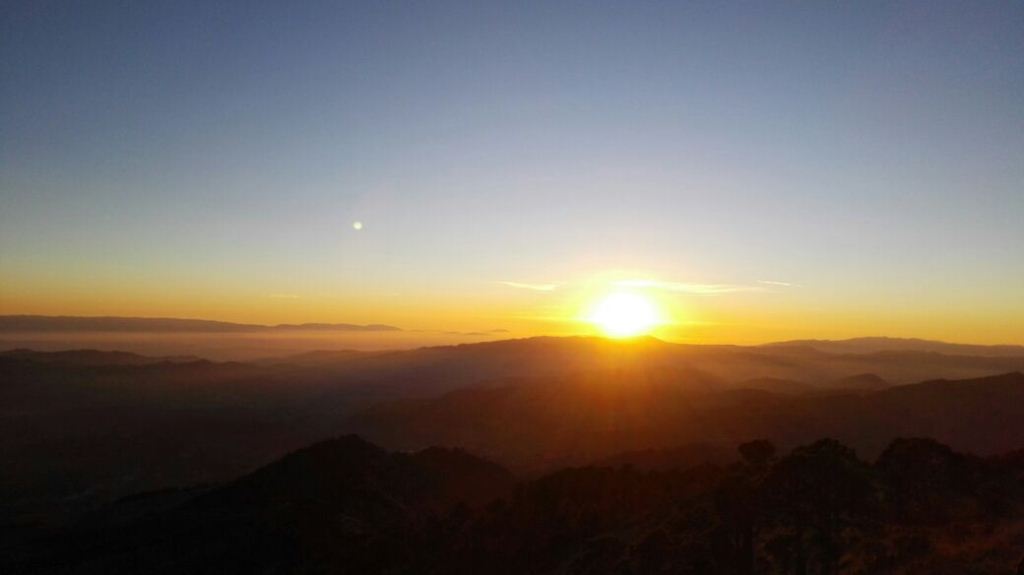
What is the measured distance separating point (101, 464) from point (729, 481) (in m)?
102

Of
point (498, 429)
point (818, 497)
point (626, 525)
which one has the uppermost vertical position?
point (818, 497)

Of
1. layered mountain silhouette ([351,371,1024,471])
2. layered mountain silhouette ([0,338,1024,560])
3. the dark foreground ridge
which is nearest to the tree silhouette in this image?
the dark foreground ridge

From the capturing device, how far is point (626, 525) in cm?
3391

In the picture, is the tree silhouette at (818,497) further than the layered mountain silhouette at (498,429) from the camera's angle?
No

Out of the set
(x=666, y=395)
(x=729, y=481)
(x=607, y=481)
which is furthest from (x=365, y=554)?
(x=666, y=395)

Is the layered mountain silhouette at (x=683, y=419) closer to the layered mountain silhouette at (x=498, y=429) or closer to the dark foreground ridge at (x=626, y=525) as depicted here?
the layered mountain silhouette at (x=498, y=429)

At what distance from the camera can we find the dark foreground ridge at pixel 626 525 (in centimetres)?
2622

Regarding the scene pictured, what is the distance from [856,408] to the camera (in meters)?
106

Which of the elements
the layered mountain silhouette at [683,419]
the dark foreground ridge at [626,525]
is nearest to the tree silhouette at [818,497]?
the dark foreground ridge at [626,525]

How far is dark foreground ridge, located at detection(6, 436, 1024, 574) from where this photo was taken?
26.2 metres

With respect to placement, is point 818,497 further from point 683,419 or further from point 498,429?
point 498,429

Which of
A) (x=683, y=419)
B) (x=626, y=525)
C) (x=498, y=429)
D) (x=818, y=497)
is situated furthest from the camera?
(x=498, y=429)

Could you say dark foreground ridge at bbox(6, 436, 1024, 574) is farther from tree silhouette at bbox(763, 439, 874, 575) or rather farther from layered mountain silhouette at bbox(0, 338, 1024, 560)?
layered mountain silhouette at bbox(0, 338, 1024, 560)

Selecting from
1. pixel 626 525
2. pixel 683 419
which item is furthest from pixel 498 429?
pixel 626 525
